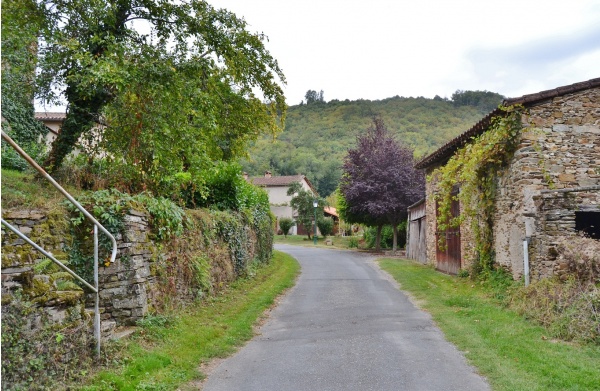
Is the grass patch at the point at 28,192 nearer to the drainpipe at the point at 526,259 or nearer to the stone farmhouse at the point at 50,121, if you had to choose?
the stone farmhouse at the point at 50,121

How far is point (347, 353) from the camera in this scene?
23.0 feet

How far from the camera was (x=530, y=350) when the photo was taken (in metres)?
6.89

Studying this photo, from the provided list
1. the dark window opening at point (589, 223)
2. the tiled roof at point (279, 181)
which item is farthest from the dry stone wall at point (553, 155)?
the tiled roof at point (279, 181)

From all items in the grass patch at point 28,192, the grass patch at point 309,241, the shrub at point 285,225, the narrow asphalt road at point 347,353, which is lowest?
the narrow asphalt road at point 347,353

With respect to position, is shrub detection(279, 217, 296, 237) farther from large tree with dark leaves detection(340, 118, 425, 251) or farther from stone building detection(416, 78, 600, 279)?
stone building detection(416, 78, 600, 279)

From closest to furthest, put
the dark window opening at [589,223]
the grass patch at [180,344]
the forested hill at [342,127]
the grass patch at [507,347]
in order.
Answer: the grass patch at [180,344] → the grass patch at [507,347] → the dark window opening at [589,223] → the forested hill at [342,127]

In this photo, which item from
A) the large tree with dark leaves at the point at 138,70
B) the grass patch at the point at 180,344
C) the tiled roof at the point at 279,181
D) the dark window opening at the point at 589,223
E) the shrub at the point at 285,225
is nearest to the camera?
the grass patch at the point at 180,344

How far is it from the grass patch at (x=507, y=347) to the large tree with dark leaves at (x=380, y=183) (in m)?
16.8

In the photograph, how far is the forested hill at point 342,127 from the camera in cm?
7227

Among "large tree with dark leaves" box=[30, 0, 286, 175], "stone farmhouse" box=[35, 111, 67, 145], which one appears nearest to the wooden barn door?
"large tree with dark leaves" box=[30, 0, 286, 175]

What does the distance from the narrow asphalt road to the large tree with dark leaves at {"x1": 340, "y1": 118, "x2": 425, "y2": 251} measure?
17.5 meters

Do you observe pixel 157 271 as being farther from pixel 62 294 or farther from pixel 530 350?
pixel 530 350

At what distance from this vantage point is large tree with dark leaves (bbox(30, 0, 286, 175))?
30.2ft

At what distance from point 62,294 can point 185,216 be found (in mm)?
4675
